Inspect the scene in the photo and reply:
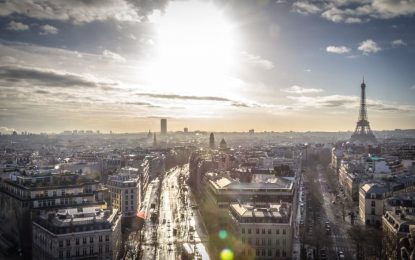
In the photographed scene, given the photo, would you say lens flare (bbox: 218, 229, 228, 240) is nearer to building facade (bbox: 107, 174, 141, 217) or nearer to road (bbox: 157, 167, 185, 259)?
road (bbox: 157, 167, 185, 259)

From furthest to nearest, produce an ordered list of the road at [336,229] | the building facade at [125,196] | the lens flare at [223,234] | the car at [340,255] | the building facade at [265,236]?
the building facade at [125,196] < the lens flare at [223,234] < the road at [336,229] < the car at [340,255] < the building facade at [265,236]

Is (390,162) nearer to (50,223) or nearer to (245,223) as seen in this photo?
(245,223)

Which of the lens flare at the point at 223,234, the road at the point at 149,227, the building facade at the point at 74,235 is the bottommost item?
the road at the point at 149,227

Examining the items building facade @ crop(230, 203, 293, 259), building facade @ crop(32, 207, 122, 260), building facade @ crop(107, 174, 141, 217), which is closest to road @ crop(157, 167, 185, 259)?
building facade @ crop(107, 174, 141, 217)

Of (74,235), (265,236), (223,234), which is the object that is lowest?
(223,234)

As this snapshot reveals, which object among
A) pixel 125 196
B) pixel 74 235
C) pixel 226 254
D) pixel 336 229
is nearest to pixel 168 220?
pixel 125 196

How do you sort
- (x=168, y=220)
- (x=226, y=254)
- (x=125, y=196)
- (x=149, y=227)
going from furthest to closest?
(x=168, y=220), (x=125, y=196), (x=149, y=227), (x=226, y=254)

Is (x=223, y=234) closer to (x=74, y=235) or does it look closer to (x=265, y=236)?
(x=265, y=236)

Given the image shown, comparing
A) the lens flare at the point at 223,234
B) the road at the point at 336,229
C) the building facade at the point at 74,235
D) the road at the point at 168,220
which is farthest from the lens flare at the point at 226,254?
the building facade at the point at 74,235

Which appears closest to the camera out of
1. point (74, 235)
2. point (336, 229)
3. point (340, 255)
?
point (74, 235)

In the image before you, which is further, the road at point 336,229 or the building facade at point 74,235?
the road at point 336,229

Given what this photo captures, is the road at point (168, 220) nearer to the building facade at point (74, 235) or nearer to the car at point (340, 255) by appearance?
the building facade at point (74, 235)
